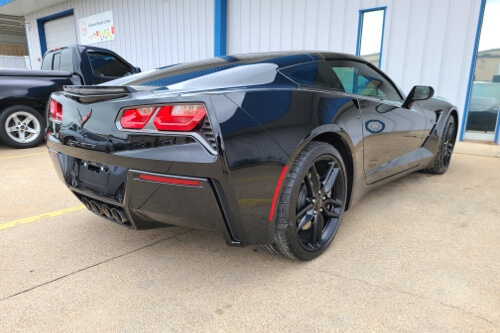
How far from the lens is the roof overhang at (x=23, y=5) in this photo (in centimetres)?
1432

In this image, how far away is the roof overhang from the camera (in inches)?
564

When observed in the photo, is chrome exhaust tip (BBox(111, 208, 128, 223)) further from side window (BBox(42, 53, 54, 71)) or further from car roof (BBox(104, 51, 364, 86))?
side window (BBox(42, 53, 54, 71))

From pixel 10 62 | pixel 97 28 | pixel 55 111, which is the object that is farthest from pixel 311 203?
pixel 10 62

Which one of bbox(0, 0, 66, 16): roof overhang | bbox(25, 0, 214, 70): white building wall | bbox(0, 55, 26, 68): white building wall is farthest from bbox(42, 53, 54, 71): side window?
bbox(0, 55, 26, 68): white building wall

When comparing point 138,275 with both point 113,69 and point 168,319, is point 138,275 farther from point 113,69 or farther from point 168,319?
point 113,69

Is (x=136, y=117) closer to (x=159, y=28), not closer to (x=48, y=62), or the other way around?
(x=48, y=62)

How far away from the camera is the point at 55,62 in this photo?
633 cm

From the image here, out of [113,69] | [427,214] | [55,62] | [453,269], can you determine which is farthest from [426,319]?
[55,62]

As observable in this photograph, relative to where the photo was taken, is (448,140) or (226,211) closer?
(226,211)

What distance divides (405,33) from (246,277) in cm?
629

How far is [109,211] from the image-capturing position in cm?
189

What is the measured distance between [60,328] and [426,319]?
5.44ft

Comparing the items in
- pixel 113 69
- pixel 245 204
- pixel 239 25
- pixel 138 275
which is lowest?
pixel 138 275

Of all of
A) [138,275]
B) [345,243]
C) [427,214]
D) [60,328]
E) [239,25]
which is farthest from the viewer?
[239,25]
